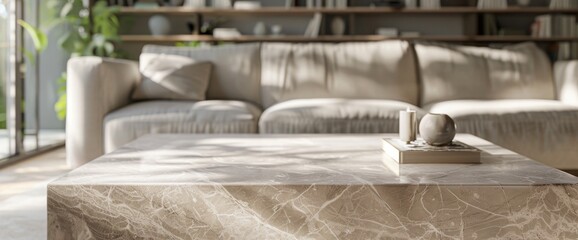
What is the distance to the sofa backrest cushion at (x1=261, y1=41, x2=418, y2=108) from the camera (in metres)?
3.75

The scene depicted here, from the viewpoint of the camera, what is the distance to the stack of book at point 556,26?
19.9 ft

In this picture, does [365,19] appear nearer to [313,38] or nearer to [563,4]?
[313,38]

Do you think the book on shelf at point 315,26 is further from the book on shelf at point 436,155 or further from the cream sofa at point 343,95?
the book on shelf at point 436,155

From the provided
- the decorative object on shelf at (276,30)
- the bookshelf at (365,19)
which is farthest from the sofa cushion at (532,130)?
the decorative object on shelf at (276,30)

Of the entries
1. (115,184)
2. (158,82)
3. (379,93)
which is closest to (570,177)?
(115,184)

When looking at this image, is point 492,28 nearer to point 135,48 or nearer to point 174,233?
point 135,48

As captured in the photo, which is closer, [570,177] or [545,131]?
[570,177]

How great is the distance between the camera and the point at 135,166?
161cm

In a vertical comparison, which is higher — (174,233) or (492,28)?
(492,28)

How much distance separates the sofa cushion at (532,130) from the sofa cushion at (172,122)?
99 centimetres

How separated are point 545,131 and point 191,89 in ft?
5.93

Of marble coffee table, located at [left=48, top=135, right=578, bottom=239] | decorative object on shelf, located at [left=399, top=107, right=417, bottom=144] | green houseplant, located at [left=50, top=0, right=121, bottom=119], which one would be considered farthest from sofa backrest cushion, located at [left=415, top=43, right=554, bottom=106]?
green houseplant, located at [left=50, top=0, right=121, bottom=119]

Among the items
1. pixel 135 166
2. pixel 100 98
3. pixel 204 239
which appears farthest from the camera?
pixel 100 98

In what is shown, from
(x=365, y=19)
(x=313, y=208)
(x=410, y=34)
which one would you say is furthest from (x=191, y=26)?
(x=313, y=208)
